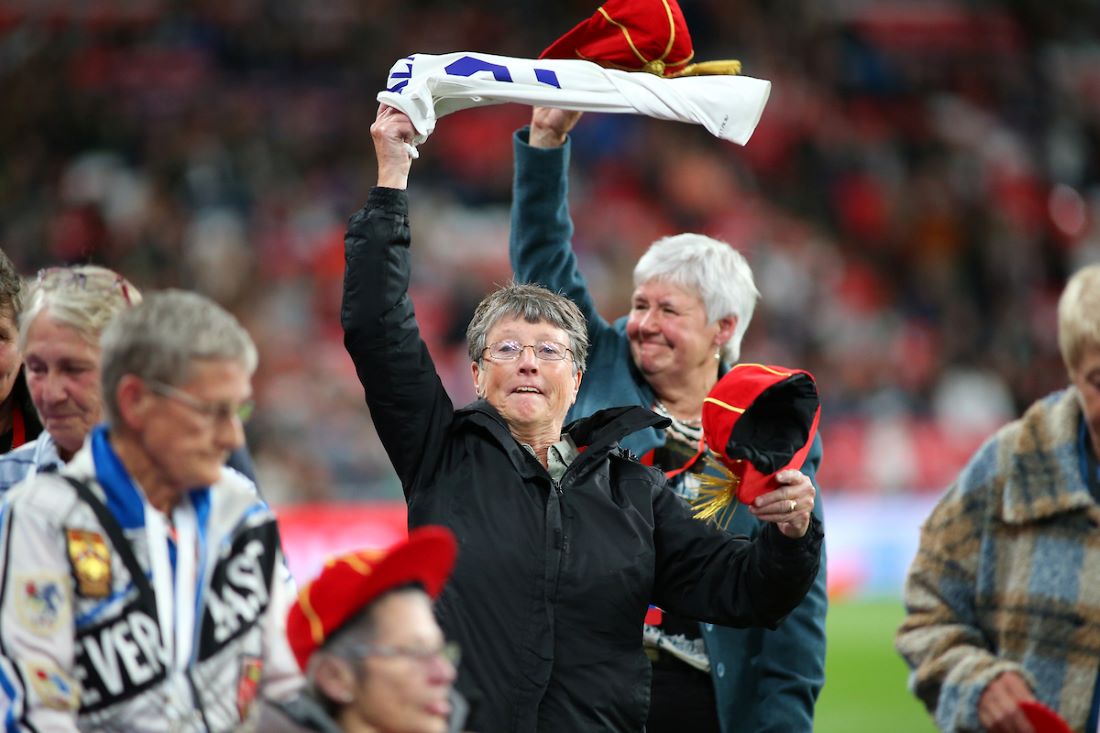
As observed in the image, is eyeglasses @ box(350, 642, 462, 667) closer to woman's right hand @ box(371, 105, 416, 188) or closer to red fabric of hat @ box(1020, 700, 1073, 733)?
woman's right hand @ box(371, 105, 416, 188)

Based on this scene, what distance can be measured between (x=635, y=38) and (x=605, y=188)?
10.9 meters

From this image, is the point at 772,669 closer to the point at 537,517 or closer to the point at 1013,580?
the point at 1013,580

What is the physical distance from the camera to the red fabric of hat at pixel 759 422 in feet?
10.9

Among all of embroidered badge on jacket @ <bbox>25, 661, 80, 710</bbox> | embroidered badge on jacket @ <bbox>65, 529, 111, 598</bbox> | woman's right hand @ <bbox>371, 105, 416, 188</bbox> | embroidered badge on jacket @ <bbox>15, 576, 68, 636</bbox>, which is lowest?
embroidered badge on jacket @ <bbox>25, 661, 80, 710</bbox>

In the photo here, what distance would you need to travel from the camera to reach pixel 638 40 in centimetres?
395

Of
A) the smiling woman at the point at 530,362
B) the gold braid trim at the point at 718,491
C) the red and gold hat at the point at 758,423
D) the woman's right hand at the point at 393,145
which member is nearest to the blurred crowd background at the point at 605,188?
the gold braid trim at the point at 718,491

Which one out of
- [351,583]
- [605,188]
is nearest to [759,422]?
[351,583]

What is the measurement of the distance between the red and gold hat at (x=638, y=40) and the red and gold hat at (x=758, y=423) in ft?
3.16

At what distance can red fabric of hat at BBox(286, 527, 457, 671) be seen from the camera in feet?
8.13

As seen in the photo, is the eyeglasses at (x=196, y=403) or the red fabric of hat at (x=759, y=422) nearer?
the eyeglasses at (x=196, y=403)

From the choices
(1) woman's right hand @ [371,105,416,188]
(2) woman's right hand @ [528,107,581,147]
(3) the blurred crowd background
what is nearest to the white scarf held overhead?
(1) woman's right hand @ [371,105,416,188]

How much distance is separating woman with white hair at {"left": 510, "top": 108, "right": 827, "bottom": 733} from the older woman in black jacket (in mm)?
586

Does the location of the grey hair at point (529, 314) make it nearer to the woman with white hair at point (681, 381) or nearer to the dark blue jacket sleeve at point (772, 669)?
the woman with white hair at point (681, 381)

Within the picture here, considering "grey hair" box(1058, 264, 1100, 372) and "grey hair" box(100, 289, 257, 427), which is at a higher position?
"grey hair" box(1058, 264, 1100, 372)
